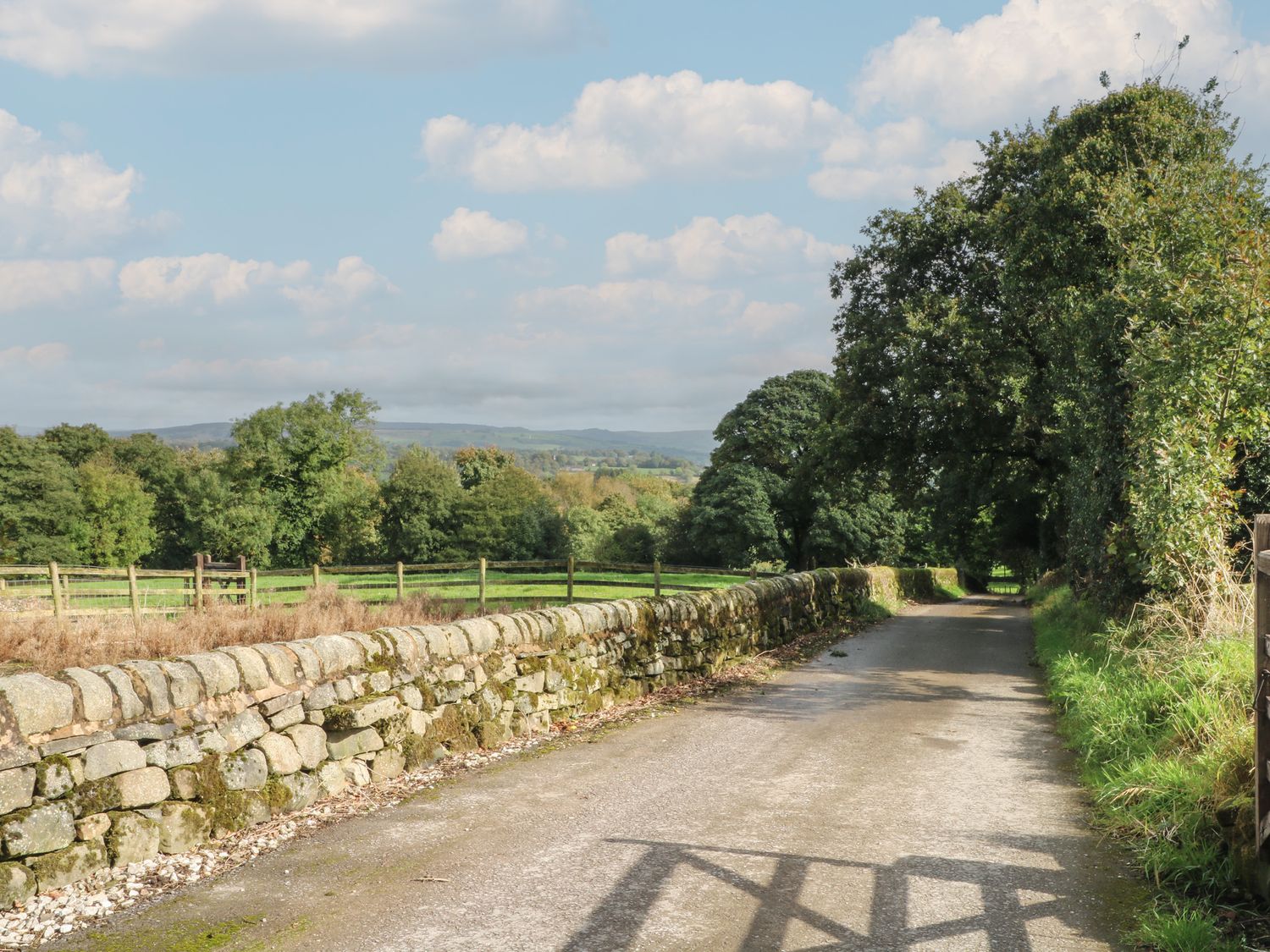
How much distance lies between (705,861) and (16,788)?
3.36 m

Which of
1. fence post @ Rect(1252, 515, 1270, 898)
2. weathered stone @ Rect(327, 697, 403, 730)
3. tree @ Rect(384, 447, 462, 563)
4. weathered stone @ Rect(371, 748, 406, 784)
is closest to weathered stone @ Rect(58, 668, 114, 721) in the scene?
weathered stone @ Rect(327, 697, 403, 730)

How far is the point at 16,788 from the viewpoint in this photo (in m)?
4.51

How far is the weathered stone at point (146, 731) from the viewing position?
504 centimetres

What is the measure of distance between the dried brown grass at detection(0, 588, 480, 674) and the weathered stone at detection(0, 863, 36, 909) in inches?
276

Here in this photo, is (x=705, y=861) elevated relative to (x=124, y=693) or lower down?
lower down

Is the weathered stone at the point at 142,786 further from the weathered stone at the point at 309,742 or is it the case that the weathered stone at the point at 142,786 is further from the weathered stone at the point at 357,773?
the weathered stone at the point at 357,773

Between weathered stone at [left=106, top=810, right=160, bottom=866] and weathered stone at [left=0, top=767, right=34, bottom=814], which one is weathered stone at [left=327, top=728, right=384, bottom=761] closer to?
weathered stone at [left=106, top=810, right=160, bottom=866]

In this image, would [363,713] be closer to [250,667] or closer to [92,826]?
[250,667]

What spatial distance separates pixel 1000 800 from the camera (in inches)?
250

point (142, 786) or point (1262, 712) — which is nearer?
point (1262, 712)

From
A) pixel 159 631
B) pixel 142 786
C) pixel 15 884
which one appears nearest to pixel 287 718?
pixel 142 786

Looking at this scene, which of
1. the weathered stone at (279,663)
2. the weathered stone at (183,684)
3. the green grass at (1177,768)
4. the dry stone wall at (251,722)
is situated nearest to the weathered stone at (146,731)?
the dry stone wall at (251,722)

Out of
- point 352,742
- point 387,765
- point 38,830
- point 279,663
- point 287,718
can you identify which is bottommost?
point 387,765

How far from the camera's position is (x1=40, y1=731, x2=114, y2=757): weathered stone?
15.4ft
